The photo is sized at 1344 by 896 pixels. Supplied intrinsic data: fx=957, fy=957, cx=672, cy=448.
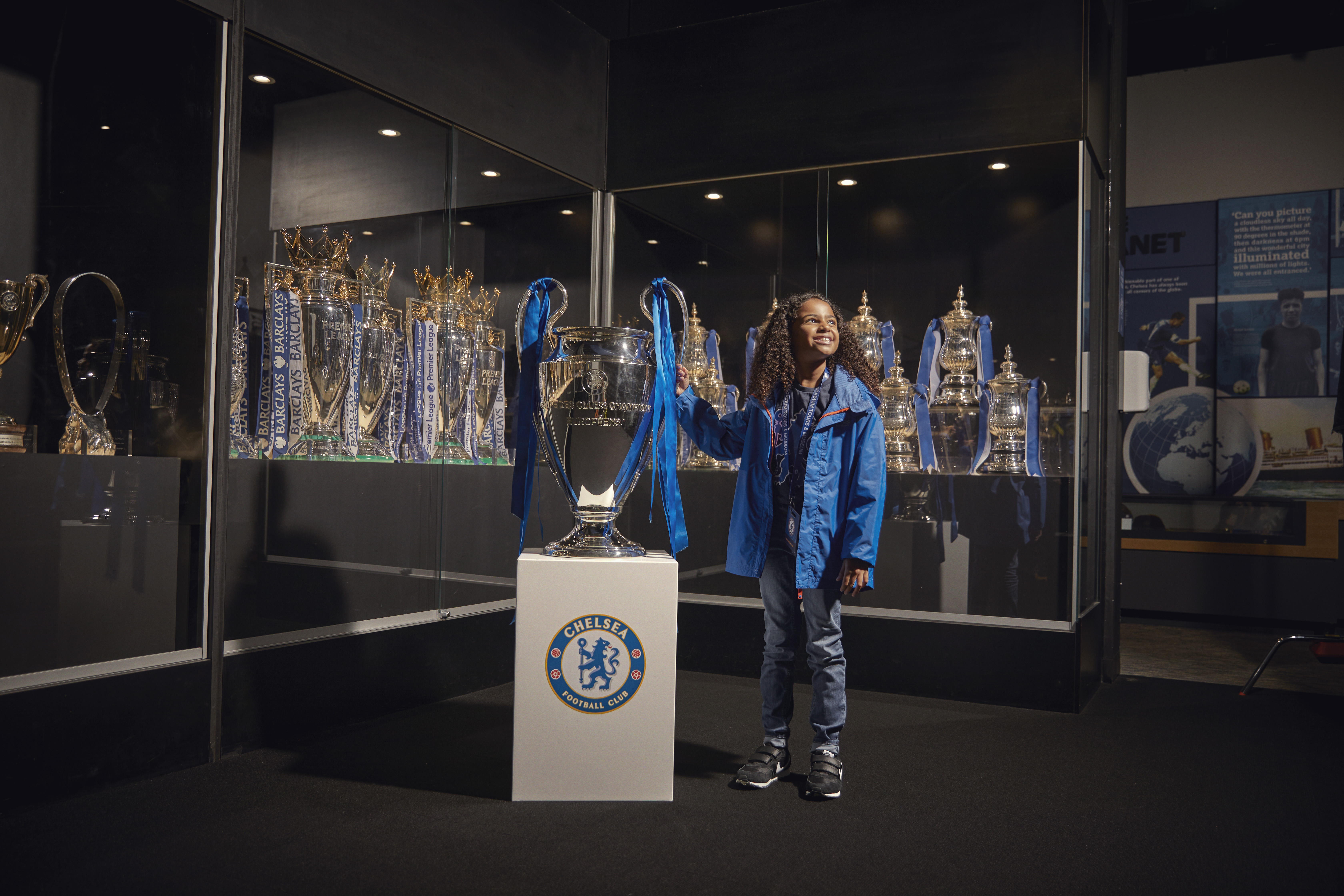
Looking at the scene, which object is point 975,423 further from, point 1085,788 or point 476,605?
point 476,605

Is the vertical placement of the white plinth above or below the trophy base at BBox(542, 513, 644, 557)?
below

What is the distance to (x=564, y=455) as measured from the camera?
2.48m

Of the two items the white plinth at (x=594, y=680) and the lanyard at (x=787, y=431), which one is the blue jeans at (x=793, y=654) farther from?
the white plinth at (x=594, y=680)

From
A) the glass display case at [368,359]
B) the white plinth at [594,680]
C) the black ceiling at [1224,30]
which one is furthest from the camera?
the black ceiling at [1224,30]

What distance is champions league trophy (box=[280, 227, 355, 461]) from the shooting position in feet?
9.61

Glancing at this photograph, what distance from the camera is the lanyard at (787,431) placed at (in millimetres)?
2449

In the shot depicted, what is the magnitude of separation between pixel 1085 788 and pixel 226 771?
221 cm

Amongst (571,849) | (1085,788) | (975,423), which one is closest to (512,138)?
(975,423)

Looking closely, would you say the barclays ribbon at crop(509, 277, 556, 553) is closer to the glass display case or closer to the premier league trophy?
the glass display case

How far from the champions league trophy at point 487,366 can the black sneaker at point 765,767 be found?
1.69 metres

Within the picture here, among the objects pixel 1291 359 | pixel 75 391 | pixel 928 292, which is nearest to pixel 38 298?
pixel 75 391

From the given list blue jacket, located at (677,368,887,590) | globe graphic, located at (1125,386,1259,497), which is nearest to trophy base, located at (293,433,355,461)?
blue jacket, located at (677,368,887,590)

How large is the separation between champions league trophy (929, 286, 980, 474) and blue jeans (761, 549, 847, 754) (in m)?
1.48

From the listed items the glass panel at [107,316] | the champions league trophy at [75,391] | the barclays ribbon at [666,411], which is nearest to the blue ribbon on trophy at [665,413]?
the barclays ribbon at [666,411]
